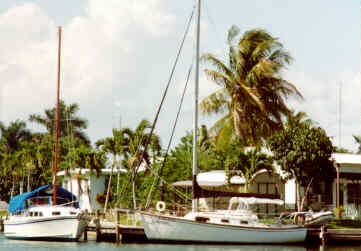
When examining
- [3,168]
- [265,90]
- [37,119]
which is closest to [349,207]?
[265,90]

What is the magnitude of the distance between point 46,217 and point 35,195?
11.3 feet

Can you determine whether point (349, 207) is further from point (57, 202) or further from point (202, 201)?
point (57, 202)

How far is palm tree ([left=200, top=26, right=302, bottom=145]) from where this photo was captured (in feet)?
152

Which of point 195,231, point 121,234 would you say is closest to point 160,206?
point 121,234

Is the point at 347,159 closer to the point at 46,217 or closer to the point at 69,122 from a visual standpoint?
the point at 46,217

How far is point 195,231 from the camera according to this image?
131 feet

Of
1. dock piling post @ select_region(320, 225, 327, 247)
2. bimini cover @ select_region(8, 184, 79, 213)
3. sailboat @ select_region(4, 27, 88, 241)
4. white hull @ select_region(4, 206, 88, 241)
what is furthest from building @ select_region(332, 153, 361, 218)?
bimini cover @ select_region(8, 184, 79, 213)

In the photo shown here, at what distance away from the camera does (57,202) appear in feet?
161

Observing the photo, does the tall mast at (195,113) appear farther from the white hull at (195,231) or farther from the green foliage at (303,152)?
the green foliage at (303,152)

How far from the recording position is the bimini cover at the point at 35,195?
154ft

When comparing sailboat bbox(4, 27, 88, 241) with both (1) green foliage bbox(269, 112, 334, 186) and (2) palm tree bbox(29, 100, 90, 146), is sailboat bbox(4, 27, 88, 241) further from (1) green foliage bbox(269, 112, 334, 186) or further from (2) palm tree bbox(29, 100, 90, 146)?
(2) palm tree bbox(29, 100, 90, 146)

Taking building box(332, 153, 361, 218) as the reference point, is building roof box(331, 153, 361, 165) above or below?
above

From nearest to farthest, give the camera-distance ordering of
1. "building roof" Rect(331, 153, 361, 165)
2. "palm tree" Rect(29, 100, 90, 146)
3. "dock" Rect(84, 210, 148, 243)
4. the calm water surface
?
the calm water surface
"dock" Rect(84, 210, 148, 243)
"building roof" Rect(331, 153, 361, 165)
"palm tree" Rect(29, 100, 90, 146)

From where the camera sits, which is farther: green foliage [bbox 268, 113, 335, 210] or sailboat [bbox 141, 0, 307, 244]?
green foliage [bbox 268, 113, 335, 210]
